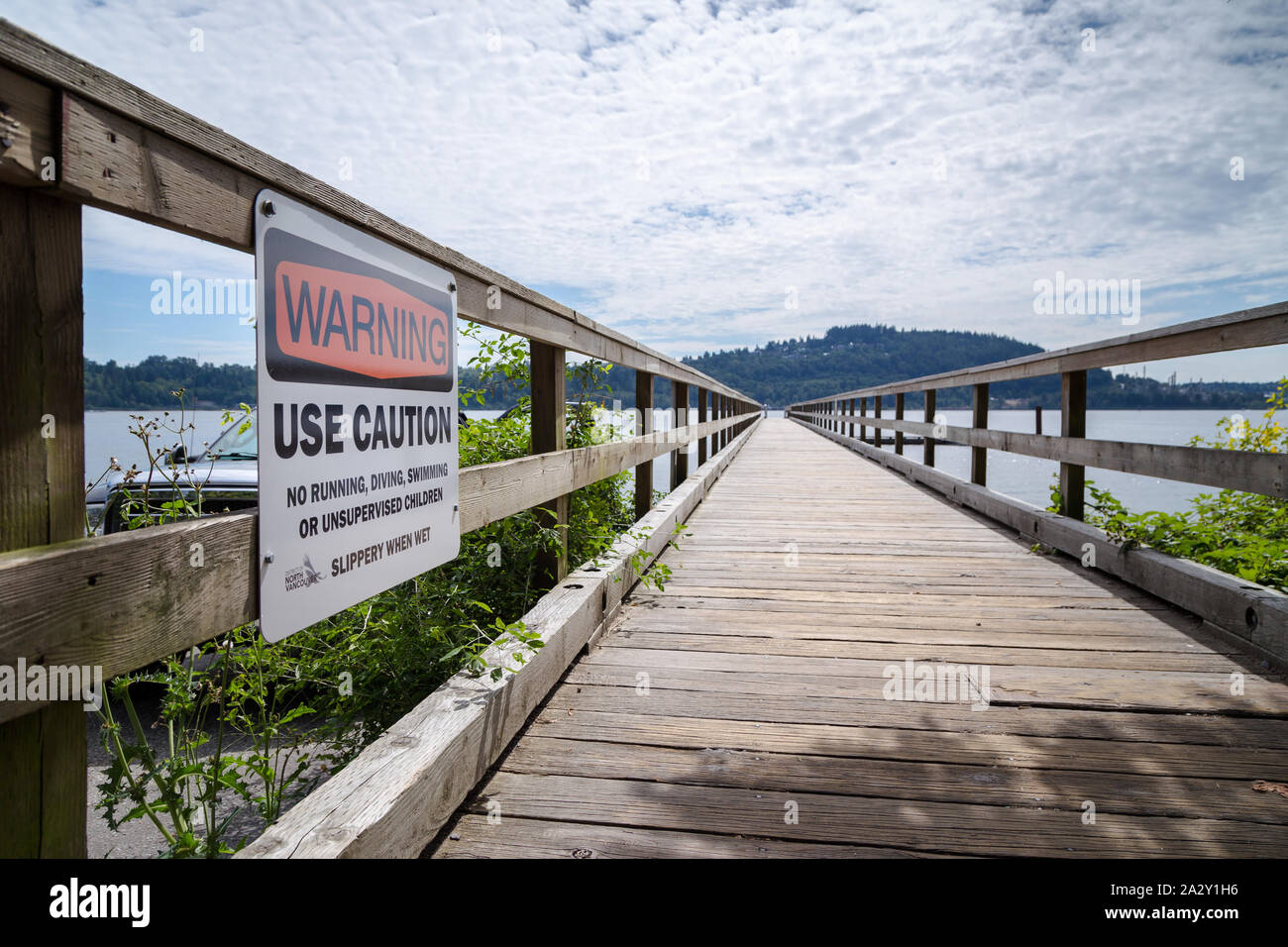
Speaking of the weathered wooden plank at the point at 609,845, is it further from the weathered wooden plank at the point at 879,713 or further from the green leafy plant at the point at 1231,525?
the green leafy plant at the point at 1231,525

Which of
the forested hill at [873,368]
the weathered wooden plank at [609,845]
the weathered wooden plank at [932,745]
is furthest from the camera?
the forested hill at [873,368]

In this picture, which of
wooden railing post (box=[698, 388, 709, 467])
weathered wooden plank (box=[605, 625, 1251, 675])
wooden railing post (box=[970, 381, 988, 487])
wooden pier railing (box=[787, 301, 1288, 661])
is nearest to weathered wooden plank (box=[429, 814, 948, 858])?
weathered wooden plank (box=[605, 625, 1251, 675])

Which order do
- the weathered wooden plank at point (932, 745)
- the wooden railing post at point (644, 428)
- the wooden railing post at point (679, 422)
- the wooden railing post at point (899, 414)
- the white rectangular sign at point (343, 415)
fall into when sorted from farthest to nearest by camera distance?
the wooden railing post at point (899, 414)
the wooden railing post at point (679, 422)
the wooden railing post at point (644, 428)
the weathered wooden plank at point (932, 745)
the white rectangular sign at point (343, 415)

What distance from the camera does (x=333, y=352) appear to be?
59.0 inches

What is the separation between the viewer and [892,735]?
7.34ft

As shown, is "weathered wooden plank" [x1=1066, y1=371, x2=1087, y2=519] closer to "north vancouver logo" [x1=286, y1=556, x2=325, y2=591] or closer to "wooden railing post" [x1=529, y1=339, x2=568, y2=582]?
Result: "wooden railing post" [x1=529, y1=339, x2=568, y2=582]

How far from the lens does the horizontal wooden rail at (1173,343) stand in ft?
9.28

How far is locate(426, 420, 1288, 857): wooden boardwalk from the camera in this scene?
1.73 meters

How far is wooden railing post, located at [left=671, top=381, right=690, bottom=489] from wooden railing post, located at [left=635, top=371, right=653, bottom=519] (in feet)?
Answer: 3.22

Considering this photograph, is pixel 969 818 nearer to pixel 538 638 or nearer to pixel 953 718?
pixel 953 718

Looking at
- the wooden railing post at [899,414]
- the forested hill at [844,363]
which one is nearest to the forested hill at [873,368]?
the forested hill at [844,363]

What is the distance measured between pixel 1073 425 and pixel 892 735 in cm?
312

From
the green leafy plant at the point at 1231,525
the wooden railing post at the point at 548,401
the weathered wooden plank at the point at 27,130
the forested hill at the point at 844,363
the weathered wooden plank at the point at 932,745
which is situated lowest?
the weathered wooden plank at the point at 932,745
